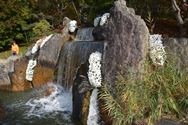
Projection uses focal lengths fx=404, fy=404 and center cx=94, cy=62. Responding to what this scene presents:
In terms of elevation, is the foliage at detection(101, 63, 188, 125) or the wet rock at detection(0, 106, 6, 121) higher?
the foliage at detection(101, 63, 188, 125)

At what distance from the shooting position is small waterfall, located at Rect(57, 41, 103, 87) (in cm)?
1505

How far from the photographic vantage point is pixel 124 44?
10805mm

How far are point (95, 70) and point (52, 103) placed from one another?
9.52ft

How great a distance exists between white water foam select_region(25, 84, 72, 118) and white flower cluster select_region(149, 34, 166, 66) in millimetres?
3510

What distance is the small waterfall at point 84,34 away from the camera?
17033 mm

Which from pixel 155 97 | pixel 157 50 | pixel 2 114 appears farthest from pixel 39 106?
pixel 155 97

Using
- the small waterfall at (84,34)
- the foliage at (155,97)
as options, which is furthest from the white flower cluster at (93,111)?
the small waterfall at (84,34)

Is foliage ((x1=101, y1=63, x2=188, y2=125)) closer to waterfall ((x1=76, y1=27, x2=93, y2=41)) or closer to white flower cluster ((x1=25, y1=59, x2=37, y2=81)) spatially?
white flower cluster ((x1=25, y1=59, x2=37, y2=81))

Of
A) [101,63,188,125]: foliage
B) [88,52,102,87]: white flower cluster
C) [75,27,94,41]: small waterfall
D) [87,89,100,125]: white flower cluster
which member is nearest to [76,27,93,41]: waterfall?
[75,27,94,41]: small waterfall

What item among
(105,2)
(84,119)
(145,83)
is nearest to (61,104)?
(84,119)

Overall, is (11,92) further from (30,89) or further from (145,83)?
(145,83)

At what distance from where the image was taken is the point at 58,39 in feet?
55.0

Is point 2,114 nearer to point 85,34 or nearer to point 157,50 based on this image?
point 157,50

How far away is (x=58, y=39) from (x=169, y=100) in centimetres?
935
